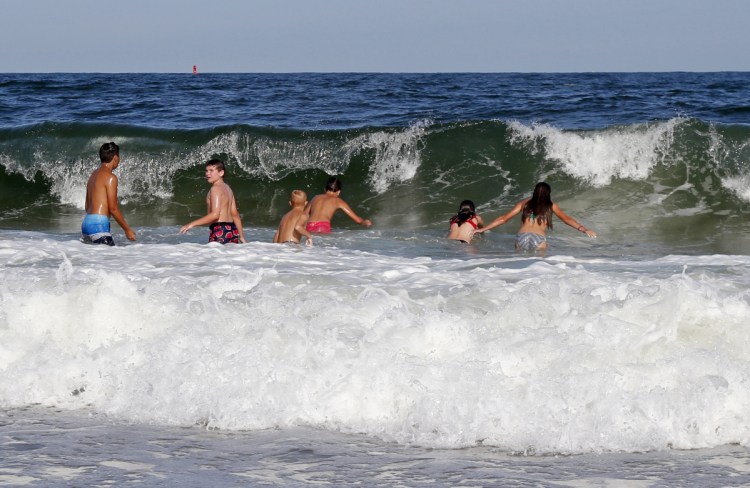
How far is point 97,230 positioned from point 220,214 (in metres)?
1.17

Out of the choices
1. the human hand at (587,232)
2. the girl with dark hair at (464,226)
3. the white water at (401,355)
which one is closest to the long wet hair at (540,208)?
the human hand at (587,232)

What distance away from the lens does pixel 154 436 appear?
4777 mm

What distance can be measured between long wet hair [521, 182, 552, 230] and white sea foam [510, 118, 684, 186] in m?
4.37

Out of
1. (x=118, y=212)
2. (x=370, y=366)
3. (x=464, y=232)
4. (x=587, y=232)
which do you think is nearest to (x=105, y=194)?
(x=118, y=212)

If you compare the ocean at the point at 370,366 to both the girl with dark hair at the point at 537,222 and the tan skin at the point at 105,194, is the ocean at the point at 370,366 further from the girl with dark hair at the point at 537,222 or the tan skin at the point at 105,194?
the tan skin at the point at 105,194

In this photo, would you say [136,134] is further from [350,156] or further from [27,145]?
[350,156]

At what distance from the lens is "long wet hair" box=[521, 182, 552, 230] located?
1049 centimetres

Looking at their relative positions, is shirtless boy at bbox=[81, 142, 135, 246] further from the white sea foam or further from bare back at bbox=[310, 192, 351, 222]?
the white sea foam

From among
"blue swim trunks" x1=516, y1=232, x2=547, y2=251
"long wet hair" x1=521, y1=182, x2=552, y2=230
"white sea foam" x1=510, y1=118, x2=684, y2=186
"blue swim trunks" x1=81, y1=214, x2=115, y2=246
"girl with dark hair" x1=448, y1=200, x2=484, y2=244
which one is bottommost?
"blue swim trunks" x1=81, y1=214, x2=115, y2=246

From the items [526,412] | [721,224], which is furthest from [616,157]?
[526,412]

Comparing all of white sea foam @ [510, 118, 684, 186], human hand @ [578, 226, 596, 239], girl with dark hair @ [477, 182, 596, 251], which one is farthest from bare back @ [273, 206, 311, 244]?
white sea foam @ [510, 118, 684, 186]

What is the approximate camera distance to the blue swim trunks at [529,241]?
10.1 m

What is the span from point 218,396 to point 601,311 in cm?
232

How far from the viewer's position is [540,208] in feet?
34.4
